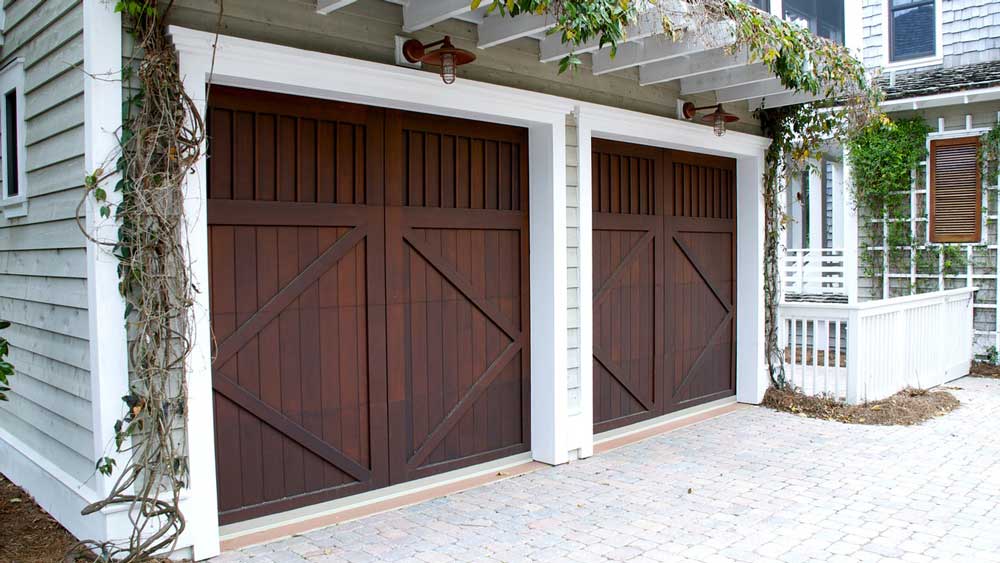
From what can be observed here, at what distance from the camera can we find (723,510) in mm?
4102

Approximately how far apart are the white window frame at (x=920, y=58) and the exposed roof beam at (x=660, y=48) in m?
5.77

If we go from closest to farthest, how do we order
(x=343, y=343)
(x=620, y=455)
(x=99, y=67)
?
(x=99, y=67), (x=343, y=343), (x=620, y=455)

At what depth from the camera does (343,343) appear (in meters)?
4.11

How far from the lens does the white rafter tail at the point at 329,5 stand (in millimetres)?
3605

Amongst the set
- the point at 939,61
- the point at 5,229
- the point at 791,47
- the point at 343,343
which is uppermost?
the point at 939,61

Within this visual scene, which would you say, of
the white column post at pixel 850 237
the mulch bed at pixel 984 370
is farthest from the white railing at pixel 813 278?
the mulch bed at pixel 984 370

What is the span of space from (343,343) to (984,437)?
4727 mm

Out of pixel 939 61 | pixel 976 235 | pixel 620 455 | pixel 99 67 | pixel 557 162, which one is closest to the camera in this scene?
pixel 99 67

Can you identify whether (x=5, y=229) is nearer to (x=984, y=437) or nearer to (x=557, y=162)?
(x=557, y=162)

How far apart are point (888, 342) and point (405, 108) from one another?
15.8 feet

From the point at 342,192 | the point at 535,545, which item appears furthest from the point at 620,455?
the point at 342,192

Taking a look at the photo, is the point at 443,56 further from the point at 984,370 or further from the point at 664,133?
the point at 984,370

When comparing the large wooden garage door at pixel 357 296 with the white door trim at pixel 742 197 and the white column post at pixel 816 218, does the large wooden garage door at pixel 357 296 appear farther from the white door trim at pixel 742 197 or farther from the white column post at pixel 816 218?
the white column post at pixel 816 218

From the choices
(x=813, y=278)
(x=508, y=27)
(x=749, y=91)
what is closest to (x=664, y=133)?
(x=749, y=91)
